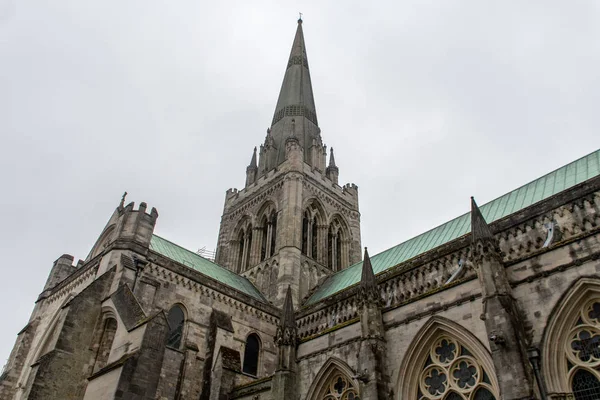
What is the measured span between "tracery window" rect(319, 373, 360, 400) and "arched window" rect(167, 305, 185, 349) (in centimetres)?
657

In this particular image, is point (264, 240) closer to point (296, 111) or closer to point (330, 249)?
point (330, 249)

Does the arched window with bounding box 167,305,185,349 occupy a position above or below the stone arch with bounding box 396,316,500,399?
above

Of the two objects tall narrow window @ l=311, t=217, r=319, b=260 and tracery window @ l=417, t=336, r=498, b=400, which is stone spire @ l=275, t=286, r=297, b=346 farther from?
tall narrow window @ l=311, t=217, r=319, b=260

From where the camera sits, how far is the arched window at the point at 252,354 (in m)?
20.6

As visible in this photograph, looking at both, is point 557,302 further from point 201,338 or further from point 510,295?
point 201,338

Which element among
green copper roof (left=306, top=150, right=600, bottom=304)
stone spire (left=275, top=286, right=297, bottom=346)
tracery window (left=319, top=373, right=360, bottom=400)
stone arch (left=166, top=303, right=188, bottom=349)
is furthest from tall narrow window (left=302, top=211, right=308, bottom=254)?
tracery window (left=319, top=373, right=360, bottom=400)

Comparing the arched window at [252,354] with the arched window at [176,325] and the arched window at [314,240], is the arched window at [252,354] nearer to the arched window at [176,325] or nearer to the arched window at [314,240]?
the arched window at [176,325]

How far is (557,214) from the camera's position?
13977mm

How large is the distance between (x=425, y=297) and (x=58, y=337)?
11.9 metres

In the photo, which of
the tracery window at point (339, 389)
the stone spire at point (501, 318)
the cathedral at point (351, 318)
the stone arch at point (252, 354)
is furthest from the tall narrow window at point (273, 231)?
the stone spire at point (501, 318)

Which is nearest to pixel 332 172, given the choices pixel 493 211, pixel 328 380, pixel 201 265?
pixel 201 265

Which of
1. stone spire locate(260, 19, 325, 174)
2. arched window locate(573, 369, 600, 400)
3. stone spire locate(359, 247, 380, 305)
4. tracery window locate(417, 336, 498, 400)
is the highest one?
stone spire locate(260, 19, 325, 174)

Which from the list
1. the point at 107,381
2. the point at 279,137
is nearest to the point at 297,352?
the point at 107,381

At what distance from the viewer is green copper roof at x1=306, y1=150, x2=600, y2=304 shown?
1667cm
